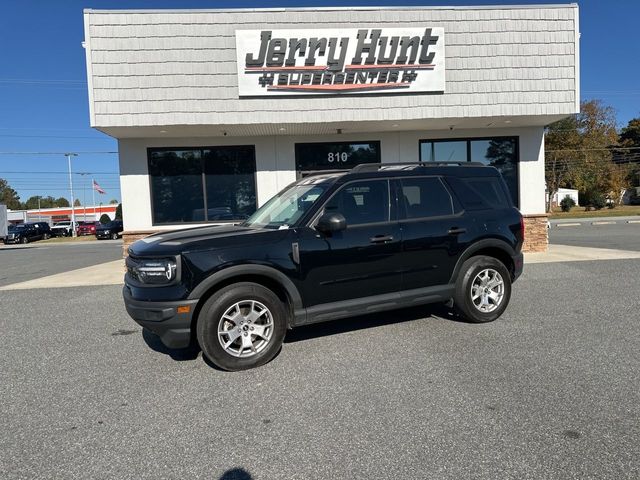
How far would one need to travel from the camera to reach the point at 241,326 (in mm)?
4414

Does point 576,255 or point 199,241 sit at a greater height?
point 199,241

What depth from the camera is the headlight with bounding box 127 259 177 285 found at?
4270mm

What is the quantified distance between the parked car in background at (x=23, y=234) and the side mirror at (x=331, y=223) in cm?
3989

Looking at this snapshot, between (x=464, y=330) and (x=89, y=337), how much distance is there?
15.1ft

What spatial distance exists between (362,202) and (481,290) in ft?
6.44

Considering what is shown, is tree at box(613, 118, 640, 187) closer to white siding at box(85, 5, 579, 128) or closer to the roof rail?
white siding at box(85, 5, 579, 128)

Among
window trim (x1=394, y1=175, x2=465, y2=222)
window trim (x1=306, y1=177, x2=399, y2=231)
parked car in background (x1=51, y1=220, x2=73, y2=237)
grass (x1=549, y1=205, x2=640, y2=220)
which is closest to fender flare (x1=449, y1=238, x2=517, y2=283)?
window trim (x1=394, y1=175, x2=465, y2=222)

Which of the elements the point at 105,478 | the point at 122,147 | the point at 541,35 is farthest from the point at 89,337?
the point at 541,35

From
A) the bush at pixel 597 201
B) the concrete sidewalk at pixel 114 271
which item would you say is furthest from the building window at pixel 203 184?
the bush at pixel 597 201

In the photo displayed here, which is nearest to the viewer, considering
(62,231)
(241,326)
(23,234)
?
(241,326)

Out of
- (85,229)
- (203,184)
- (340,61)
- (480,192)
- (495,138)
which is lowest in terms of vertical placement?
(85,229)

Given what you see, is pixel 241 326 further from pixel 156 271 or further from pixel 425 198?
pixel 425 198

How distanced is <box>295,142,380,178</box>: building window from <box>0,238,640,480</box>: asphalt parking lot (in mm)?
6840

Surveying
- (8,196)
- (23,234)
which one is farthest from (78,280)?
(8,196)
